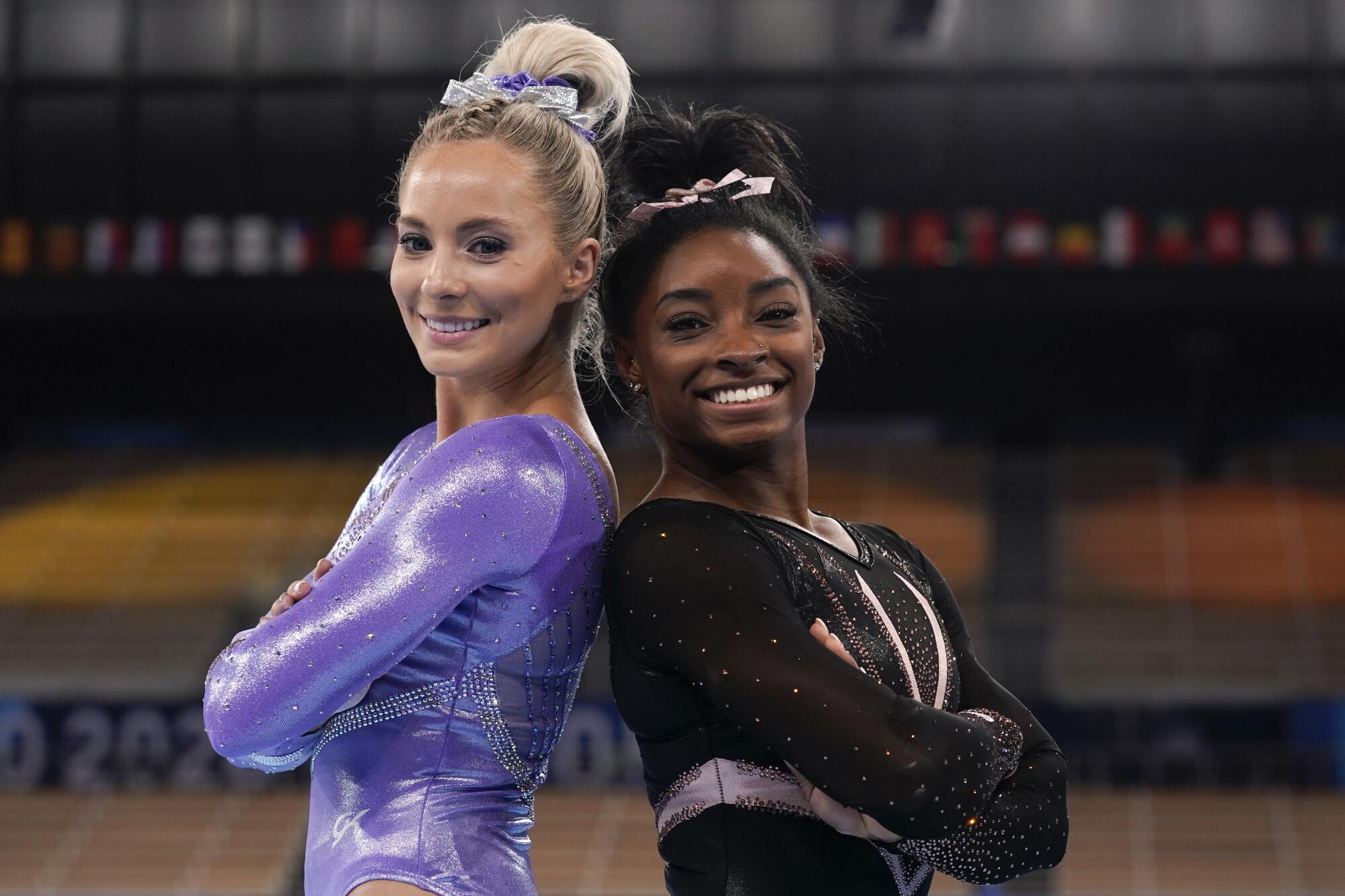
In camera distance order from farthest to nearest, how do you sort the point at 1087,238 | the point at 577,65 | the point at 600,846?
the point at 1087,238, the point at 600,846, the point at 577,65

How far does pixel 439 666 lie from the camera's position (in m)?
A: 1.77

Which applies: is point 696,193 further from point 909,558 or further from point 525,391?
point 909,558

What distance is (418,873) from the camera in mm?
1723

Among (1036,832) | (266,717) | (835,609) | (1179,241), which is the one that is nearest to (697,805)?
(835,609)

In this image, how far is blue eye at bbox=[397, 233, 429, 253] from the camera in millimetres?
1894

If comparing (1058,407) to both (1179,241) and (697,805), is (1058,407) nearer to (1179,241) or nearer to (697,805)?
(1179,241)

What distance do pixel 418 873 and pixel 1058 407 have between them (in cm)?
1221

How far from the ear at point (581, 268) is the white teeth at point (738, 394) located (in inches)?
9.4

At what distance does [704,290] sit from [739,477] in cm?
25

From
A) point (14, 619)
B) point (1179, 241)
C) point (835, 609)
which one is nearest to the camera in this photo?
point (835, 609)

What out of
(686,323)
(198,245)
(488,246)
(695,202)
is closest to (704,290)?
(686,323)

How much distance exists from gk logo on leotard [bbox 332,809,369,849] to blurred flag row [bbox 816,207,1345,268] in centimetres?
956

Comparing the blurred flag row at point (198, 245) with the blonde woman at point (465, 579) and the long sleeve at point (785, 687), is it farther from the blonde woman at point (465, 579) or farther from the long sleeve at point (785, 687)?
the long sleeve at point (785, 687)

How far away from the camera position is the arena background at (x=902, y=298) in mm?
10320
